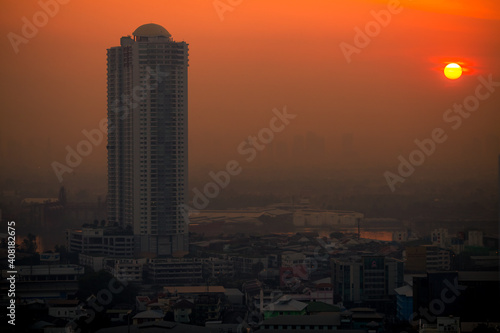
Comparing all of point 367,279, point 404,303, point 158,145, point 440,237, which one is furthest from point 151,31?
point 404,303

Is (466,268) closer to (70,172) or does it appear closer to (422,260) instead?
(422,260)

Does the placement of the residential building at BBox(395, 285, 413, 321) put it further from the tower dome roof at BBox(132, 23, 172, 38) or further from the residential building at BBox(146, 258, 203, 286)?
the tower dome roof at BBox(132, 23, 172, 38)

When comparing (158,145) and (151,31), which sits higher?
(151,31)

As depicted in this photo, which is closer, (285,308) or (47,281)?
(285,308)

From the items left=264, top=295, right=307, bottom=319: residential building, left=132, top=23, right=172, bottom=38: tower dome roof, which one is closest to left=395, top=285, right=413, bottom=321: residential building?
left=264, top=295, right=307, bottom=319: residential building

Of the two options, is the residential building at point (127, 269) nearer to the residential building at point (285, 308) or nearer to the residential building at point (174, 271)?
the residential building at point (174, 271)

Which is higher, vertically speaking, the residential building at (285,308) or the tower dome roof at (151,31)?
the tower dome roof at (151,31)

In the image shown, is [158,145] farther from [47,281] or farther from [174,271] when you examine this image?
[47,281]

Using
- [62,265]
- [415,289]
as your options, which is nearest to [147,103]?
[62,265]

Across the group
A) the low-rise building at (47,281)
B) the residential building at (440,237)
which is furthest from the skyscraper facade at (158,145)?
the residential building at (440,237)
